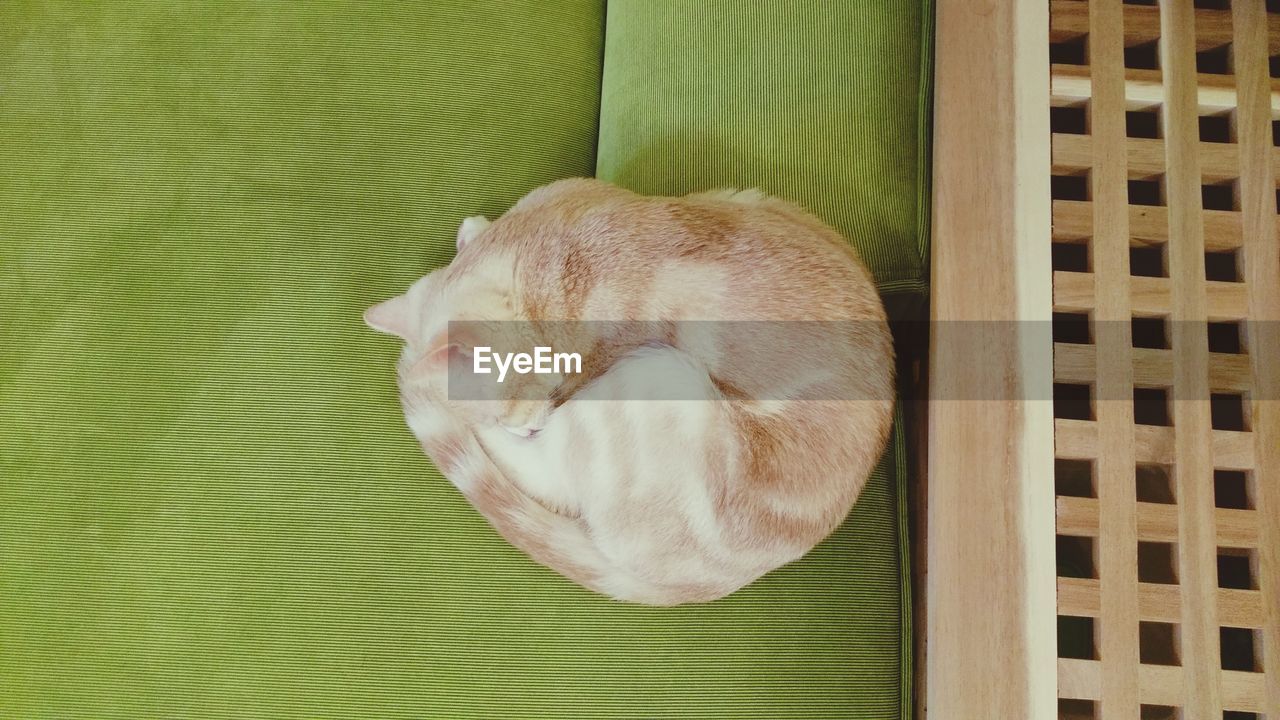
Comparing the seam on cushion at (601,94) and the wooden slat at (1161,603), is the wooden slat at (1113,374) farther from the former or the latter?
the seam on cushion at (601,94)

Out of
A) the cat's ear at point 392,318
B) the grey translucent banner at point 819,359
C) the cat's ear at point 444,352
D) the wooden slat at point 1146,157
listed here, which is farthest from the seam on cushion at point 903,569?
the cat's ear at point 392,318

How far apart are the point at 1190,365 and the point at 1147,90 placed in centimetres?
45

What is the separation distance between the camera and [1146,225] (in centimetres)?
110

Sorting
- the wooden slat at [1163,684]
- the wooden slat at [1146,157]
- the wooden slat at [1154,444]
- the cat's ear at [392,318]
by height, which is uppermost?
the wooden slat at [1146,157]

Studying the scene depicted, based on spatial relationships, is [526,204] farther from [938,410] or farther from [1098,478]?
[1098,478]

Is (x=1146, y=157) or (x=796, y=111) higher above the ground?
(x=796, y=111)

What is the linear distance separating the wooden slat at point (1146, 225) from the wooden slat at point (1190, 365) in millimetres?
17

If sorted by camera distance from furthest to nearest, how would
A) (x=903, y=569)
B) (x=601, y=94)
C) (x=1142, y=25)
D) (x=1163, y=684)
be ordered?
(x=601, y=94) < (x=903, y=569) < (x=1142, y=25) < (x=1163, y=684)

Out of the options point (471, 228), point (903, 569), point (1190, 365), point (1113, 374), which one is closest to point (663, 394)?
point (471, 228)

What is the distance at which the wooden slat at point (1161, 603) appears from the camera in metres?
1.02

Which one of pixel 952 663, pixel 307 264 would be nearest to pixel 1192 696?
pixel 952 663

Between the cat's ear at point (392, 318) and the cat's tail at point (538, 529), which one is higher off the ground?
the cat's ear at point (392, 318)

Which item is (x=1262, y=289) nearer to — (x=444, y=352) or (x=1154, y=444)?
(x=1154, y=444)

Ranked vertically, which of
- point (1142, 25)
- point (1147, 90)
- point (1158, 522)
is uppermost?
point (1142, 25)
